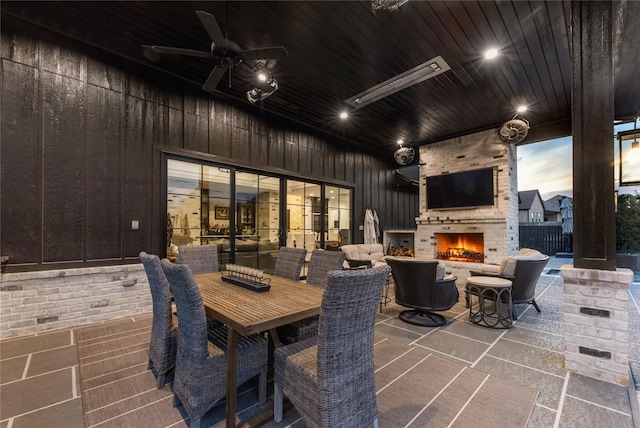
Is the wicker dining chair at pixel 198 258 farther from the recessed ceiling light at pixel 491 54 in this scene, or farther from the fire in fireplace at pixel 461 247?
the fire in fireplace at pixel 461 247

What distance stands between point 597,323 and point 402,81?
11.9ft

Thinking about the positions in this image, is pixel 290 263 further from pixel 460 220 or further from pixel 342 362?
pixel 460 220

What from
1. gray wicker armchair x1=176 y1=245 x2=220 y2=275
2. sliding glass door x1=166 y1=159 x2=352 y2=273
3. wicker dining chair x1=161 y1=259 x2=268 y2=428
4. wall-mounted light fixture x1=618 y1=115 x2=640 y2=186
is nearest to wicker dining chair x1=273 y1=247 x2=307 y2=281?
gray wicker armchair x1=176 y1=245 x2=220 y2=275

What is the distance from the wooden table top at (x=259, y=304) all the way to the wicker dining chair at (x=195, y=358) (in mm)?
147

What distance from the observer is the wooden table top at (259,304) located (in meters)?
1.54

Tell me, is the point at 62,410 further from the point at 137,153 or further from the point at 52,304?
the point at 137,153

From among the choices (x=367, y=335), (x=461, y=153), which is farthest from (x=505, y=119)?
(x=367, y=335)

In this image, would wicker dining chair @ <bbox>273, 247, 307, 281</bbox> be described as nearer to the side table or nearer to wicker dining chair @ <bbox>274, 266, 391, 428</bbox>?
wicker dining chair @ <bbox>274, 266, 391, 428</bbox>

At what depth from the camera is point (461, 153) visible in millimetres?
6379

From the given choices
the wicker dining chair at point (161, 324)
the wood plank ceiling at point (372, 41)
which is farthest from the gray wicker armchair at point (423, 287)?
the wood plank ceiling at point (372, 41)

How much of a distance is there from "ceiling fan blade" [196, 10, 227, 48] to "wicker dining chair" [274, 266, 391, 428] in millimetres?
2233

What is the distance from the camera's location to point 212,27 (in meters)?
2.28

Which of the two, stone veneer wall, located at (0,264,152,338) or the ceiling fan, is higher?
the ceiling fan

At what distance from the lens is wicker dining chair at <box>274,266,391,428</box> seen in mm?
1327
